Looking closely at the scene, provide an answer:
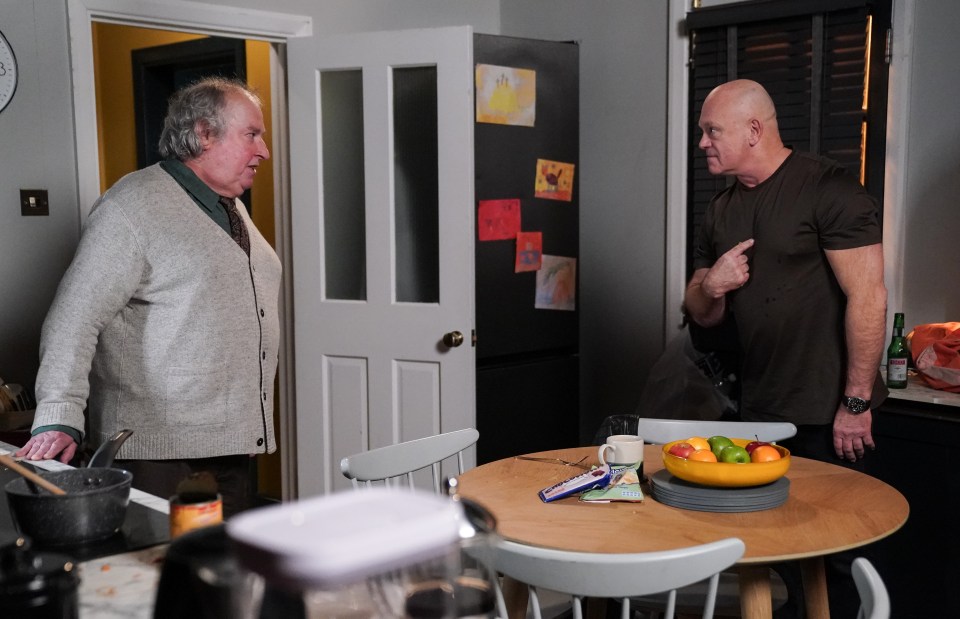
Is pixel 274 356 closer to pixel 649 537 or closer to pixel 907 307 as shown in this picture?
pixel 649 537

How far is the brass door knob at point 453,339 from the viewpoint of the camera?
3660mm

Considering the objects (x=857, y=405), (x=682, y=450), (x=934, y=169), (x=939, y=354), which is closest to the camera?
(x=682, y=450)

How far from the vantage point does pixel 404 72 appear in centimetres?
371

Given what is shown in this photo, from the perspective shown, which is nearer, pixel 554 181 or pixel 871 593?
pixel 871 593

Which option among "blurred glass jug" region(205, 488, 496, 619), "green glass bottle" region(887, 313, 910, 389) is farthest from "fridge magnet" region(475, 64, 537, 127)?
"blurred glass jug" region(205, 488, 496, 619)

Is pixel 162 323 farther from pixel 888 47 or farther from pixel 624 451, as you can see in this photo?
pixel 888 47

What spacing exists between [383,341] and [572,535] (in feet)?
6.64

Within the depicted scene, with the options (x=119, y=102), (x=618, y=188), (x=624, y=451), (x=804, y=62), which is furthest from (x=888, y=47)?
(x=119, y=102)

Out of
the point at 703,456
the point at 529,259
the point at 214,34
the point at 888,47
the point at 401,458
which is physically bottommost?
the point at 401,458

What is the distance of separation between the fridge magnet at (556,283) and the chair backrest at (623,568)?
262 cm

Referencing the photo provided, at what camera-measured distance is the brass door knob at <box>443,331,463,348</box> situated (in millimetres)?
3660

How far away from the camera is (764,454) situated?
2.05m

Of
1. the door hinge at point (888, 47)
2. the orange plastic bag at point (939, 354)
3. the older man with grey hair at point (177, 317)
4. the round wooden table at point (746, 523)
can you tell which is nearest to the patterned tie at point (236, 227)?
the older man with grey hair at point (177, 317)

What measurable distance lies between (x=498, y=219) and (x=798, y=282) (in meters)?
1.47
